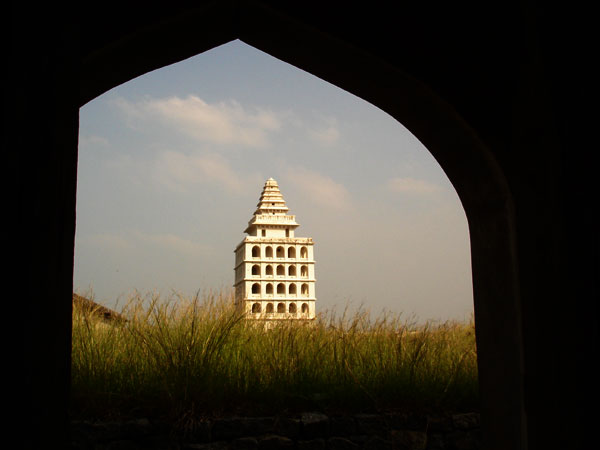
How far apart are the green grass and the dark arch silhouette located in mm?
2216

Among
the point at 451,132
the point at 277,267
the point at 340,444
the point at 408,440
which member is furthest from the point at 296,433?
the point at 277,267

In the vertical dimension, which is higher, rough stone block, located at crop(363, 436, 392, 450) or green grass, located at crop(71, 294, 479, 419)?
green grass, located at crop(71, 294, 479, 419)

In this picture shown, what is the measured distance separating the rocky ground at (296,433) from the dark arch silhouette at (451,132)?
6.50 ft

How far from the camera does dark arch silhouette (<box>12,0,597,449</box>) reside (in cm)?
135

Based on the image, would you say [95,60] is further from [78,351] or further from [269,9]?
[78,351]

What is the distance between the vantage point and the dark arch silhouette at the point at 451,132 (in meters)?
1.35

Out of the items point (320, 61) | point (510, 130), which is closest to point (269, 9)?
point (320, 61)

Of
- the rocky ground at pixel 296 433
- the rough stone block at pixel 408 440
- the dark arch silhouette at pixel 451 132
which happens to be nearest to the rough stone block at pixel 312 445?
the rocky ground at pixel 296 433

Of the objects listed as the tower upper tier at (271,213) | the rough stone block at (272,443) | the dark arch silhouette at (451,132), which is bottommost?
the rough stone block at (272,443)

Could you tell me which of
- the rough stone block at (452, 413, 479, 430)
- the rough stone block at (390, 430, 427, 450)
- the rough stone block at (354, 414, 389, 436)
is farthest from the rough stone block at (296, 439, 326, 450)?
the rough stone block at (452, 413, 479, 430)

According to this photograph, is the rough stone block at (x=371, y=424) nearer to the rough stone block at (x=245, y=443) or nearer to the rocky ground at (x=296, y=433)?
the rocky ground at (x=296, y=433)

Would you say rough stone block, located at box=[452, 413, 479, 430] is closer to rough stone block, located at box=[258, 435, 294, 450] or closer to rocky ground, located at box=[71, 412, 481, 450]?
rocky ground, located at box=[71, 412, 481, 450]

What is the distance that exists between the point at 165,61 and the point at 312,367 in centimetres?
310

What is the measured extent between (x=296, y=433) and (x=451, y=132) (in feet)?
8.74
